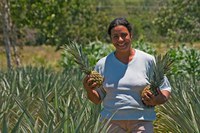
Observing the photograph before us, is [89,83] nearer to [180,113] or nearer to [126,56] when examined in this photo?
[126,56]

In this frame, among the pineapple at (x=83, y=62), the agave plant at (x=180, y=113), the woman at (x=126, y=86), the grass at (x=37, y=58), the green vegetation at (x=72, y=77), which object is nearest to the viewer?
the pineapple at (x=83, y=62)

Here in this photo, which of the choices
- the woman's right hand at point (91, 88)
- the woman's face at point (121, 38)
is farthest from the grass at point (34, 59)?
the woman's face at point (121, 38)

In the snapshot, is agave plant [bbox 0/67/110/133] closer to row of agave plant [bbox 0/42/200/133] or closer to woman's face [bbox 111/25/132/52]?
row of agave plant [bbox 0/42/200/133]

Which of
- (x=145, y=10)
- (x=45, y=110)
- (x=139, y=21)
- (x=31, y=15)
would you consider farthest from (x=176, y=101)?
(x=145, y=10)

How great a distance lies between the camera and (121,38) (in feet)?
11.1

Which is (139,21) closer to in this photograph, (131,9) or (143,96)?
(131,9)

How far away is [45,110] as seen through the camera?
4.07 meters

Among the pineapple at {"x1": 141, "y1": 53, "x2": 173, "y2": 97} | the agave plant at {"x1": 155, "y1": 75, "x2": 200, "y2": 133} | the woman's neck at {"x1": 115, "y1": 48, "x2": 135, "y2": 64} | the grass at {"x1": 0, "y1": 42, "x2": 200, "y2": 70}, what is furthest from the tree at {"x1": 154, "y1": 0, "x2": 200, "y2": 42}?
the pineapple at {"x1": 141, "y1": 53, "x2": 173, "y2": 97}

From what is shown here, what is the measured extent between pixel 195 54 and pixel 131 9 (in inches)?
2757

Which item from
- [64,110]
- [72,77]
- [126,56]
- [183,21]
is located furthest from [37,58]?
[126,56]

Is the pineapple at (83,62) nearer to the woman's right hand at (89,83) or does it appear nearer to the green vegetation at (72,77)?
the woman's right hand at (89,83)

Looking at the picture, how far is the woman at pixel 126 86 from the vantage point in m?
3.41

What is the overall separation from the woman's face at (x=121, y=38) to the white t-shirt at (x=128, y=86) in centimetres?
11

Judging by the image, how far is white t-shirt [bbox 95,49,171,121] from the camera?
3.41 m
